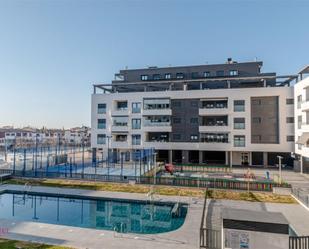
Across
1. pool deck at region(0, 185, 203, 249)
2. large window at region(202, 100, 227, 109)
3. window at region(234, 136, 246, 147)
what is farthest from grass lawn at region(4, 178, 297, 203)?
large window at region(202, 100, 227, 109)

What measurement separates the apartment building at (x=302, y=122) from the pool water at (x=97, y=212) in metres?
21.6

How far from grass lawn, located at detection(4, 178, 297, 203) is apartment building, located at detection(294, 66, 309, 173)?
13203mm

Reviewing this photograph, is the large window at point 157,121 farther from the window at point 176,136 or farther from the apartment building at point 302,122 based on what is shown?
the apartment building at point 302,122

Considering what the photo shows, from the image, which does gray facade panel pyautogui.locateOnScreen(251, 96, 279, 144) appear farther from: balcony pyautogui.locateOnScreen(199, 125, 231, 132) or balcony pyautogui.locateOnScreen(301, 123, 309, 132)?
balcony pyautogui.locateOnScreen(301, 123, 309, 132)

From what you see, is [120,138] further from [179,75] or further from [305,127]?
[305,127]

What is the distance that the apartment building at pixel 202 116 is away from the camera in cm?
3856

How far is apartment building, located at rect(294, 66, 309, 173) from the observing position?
30.9 metres

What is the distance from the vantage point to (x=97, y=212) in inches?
762

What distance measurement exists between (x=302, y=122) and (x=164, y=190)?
23.0m

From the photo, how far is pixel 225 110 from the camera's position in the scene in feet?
131

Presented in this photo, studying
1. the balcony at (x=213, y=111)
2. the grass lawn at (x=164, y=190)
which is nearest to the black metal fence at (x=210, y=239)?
the grass lawn at (x=164, y=190)

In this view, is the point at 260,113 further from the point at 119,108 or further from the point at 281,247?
the point at 281,247

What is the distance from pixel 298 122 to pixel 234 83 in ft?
45.4

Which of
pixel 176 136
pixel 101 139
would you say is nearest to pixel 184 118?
pixel 176 136
